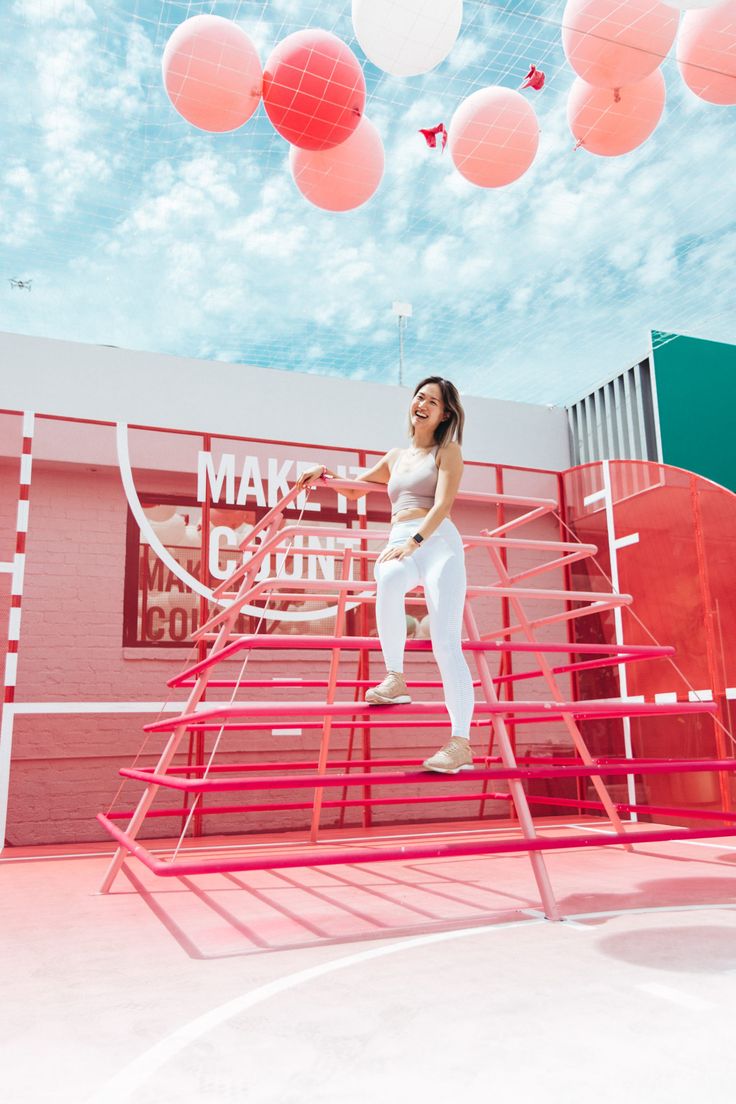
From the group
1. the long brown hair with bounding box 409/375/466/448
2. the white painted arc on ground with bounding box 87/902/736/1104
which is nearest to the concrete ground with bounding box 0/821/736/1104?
the white painted arc on ground with bounding box 87/902/736/1104

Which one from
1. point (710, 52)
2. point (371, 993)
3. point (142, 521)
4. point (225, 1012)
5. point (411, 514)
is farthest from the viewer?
point (142, 521)

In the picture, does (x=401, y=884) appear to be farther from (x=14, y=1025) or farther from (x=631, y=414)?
(x=631, y=414)

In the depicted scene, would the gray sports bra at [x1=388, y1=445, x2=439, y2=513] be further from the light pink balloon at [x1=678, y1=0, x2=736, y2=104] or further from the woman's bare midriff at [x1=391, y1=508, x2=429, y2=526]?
the light pink balloon at [x1=678, y1=0, x2=736, y2=104]

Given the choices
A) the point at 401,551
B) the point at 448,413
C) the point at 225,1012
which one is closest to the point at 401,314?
the point at 448,413

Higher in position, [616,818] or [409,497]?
[409,497]

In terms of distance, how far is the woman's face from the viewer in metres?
3.31

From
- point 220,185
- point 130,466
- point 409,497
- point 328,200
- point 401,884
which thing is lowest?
point 401,884

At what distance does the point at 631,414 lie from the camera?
7164mm

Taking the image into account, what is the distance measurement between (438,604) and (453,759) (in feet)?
1.74

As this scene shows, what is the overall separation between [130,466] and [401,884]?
350 centimetres

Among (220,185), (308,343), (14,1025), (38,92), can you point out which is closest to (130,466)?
(308,343)

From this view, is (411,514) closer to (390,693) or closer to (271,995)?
(390,693)

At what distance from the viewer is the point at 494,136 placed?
3.75 meters

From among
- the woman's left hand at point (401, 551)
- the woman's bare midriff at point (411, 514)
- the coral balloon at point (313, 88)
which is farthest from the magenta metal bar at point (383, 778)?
the coral balloon at point (313, 88)
